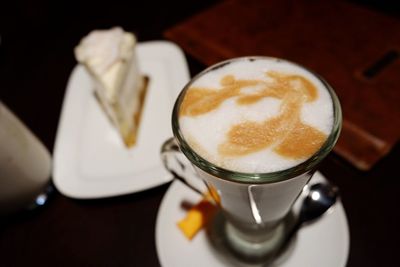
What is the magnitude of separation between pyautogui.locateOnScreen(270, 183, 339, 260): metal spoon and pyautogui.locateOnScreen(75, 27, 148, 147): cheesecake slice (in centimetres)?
47

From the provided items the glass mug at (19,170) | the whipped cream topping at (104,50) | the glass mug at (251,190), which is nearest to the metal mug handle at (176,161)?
the glass mug at (251,190)

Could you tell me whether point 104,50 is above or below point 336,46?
above

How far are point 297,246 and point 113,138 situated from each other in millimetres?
546

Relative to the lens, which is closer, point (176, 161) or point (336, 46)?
point (176, 161)

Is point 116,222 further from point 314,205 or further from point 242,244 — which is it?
point 314,205

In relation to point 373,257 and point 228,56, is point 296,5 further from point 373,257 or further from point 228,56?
point 373,257

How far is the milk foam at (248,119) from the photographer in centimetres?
44

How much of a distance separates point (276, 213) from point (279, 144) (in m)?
0.19

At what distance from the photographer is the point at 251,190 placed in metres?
0.47

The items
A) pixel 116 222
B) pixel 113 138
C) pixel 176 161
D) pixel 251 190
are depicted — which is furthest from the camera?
pixel 113 138

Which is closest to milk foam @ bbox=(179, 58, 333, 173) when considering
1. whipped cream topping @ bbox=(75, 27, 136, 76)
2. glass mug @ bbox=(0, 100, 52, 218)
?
glass mug @ bbox=(0, 100, 52, 218)

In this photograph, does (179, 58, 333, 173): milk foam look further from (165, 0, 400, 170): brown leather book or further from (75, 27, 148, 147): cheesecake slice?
(75, 27, 148, 147): cheesecake slice

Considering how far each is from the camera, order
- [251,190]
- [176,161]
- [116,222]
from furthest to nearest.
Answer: [116,222]
[176,161]
[251,190]

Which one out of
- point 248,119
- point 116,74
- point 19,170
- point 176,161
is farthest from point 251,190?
point 116,74
